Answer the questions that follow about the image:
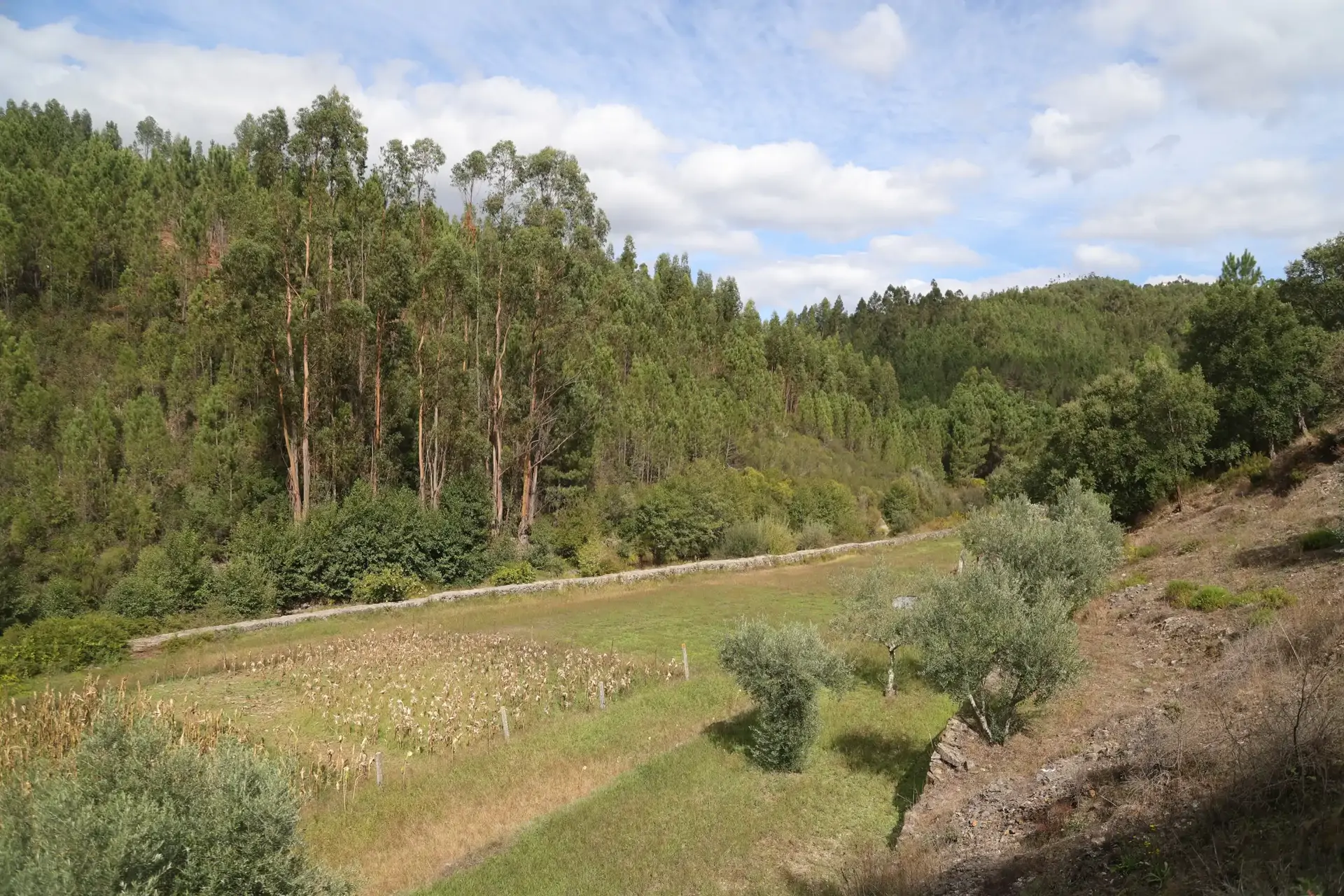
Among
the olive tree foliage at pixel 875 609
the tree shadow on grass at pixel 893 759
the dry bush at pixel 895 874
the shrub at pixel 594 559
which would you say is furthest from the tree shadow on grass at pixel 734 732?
the shrub at pixel 594 559

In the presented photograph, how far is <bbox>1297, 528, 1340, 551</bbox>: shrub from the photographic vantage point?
75.7ft

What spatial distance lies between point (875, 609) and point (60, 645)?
28932 mm

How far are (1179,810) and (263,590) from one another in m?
37.0

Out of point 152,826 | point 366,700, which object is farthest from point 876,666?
point 152,826

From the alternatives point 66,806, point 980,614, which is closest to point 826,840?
point 980,614

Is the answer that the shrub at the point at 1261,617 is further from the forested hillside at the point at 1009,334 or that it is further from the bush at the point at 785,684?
the forested hillside at the point at 1009,334

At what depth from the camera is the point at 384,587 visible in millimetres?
38188

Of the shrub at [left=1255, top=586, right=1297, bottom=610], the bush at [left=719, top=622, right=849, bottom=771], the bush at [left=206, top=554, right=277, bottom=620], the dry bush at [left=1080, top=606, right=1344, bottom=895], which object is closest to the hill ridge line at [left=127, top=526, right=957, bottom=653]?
the bush at [left=206, top=554, right=277, bottom=620]

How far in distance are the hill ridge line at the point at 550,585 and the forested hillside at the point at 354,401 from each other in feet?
5.70

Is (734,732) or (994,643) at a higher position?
(994,643)

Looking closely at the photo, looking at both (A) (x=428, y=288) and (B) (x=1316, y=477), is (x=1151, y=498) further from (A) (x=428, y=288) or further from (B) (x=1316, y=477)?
(A) (x=428, y=288)

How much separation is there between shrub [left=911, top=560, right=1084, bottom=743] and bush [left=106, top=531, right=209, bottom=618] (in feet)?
110

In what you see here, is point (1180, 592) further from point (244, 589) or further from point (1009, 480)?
point (1009, 480)

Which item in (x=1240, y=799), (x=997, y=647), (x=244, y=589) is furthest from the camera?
(x=244, y=589)
